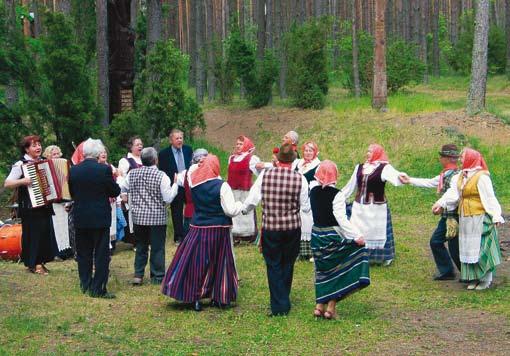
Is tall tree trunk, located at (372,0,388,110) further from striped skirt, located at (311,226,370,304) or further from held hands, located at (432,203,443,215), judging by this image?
striped skirt, located at (311,226,370,304)

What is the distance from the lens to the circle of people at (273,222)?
8.15m

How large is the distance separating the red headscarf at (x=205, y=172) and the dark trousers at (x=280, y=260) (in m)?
0.83

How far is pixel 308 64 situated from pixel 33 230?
15.3 metres

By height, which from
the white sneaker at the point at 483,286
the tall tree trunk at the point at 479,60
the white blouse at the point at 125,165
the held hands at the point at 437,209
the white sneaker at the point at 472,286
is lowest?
the white sneaker at the point at 472,286

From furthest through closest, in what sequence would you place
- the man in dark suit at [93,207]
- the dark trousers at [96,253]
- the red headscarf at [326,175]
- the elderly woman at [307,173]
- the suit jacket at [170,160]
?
the suit jacket at [170,160]
the elderly woman at [307,173]
the dark trousers at [96,253]
the man in dark suit at [93,207]
the red headscarf at [326,175]

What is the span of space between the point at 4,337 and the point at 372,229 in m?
5.31

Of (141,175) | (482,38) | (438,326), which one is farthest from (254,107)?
(438,326)

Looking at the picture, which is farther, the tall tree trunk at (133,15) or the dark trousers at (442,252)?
the tall tree trunk at (133,15)

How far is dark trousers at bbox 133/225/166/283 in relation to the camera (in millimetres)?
9750

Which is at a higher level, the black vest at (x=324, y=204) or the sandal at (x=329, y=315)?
the black vest at (x=324, y=204)

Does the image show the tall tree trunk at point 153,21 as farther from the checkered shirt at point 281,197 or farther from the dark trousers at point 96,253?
the checkered shirt at point 281,197

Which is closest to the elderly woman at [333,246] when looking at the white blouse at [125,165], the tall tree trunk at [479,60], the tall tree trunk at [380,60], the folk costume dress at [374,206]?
the folk costume dress at [374,206]

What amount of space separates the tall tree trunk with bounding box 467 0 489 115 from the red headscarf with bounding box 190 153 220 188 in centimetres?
1439

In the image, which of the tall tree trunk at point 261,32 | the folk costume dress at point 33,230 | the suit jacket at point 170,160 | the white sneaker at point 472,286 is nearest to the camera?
the white sneaker at point 472,286
